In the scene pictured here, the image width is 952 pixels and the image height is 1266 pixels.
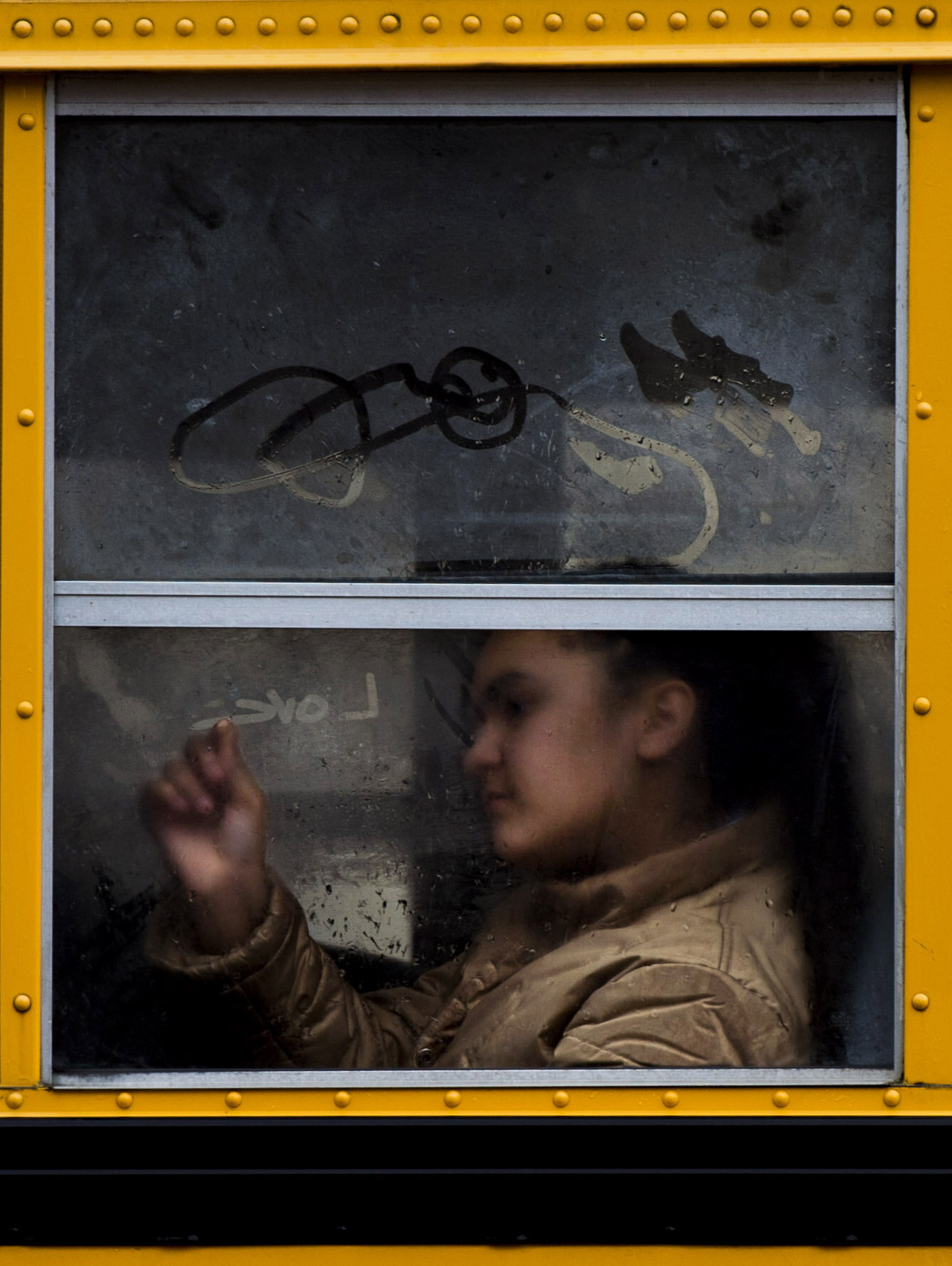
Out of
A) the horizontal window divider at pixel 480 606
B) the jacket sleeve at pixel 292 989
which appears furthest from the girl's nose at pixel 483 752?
the jacket sleeve at pixel 292 989

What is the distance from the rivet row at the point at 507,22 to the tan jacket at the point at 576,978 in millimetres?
900

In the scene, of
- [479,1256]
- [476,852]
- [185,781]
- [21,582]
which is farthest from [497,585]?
[479,1256]

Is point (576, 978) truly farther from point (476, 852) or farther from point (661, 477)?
point (661, 477)

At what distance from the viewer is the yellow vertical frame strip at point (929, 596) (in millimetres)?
1229

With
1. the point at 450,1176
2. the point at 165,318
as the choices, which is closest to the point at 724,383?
the point at 165,318

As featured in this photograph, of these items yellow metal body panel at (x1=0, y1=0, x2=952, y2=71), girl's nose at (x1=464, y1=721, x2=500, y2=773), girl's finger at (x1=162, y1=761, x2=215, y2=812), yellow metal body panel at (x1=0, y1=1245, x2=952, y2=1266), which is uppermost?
yellow metal body panel at (x1=0, y1=0, x2=952, y2=71)

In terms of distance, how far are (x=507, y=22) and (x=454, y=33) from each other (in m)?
0.06

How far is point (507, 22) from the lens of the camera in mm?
1222

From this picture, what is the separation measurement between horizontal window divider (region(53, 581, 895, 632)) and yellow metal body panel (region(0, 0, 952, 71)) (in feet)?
1.92

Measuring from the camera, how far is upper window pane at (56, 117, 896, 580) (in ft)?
4.16

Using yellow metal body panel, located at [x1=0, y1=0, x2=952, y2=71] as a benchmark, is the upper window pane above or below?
below

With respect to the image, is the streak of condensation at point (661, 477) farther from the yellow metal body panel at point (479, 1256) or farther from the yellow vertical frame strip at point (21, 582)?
→ the yellow metal body panel at point (479, 1256)

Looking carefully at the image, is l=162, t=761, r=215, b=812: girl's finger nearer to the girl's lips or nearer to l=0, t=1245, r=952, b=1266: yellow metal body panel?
the girl's lips

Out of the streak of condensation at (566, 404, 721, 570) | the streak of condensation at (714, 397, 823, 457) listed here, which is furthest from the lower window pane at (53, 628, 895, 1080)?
the streak of condensation at (714, 397, 823, 457)
